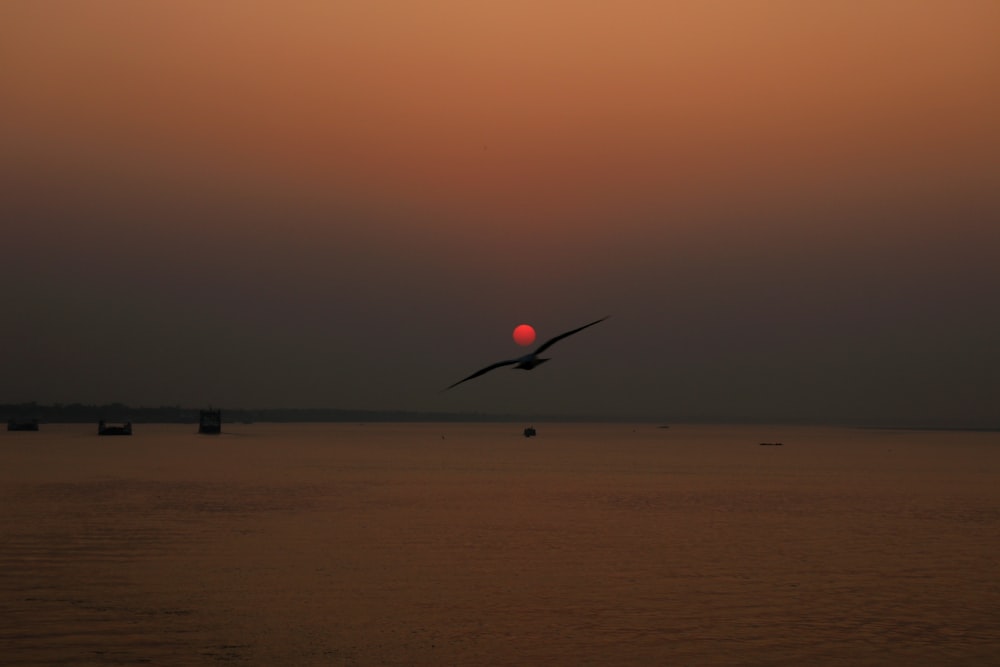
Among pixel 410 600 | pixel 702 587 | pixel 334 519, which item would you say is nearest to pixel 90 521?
pixel 334 519

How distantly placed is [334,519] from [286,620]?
31.2 meters

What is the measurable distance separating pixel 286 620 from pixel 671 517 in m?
38.2

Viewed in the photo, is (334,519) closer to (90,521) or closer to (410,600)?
(90,521)

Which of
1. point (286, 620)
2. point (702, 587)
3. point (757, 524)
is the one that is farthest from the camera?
point (757, 524)

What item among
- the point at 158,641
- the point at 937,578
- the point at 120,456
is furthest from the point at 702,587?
the point at 120,456

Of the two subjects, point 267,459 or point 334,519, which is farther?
point 267,459

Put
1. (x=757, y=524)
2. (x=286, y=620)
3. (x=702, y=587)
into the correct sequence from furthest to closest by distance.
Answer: (x=757, y=524), (x=702, y=587), (x=286, y=620)

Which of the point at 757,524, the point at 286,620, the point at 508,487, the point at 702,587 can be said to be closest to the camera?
the point at 286,620

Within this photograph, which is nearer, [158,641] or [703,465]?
[158,641]

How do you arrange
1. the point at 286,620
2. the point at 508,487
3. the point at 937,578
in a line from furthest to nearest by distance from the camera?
the point at 508,487 → the point at 937,578 → the point at 286,620

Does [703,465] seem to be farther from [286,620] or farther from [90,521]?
[286,620]

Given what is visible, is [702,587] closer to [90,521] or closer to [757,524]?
[757,524]

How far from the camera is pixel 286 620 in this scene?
3206cm

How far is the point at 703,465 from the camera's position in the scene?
487 feet
